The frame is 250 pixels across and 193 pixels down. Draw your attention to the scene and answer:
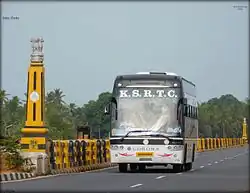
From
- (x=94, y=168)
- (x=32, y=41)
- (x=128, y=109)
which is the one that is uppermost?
(x=32, y=41)

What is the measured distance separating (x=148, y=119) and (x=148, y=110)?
0.34 m

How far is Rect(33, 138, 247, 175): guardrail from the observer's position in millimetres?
25419

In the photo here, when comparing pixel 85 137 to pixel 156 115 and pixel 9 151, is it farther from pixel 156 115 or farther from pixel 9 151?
pixel 9 151

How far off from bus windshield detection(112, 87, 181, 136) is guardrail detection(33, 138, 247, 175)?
7.03 ft

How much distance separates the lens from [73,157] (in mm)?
28781

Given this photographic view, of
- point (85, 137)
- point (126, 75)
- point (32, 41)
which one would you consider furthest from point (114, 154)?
point (85, 137)

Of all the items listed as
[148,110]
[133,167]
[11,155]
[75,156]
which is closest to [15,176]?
[11,155]

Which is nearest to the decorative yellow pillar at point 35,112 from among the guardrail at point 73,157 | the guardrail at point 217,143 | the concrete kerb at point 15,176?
the guardrail at point 73,157

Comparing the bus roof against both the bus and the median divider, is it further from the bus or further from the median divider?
the median divider

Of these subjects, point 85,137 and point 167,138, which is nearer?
point 167,138

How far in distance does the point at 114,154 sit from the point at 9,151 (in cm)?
436

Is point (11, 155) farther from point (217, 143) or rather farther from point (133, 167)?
point (217, 143)

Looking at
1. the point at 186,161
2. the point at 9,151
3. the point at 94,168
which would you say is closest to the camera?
the point at 9,151

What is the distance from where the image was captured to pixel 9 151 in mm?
23844
